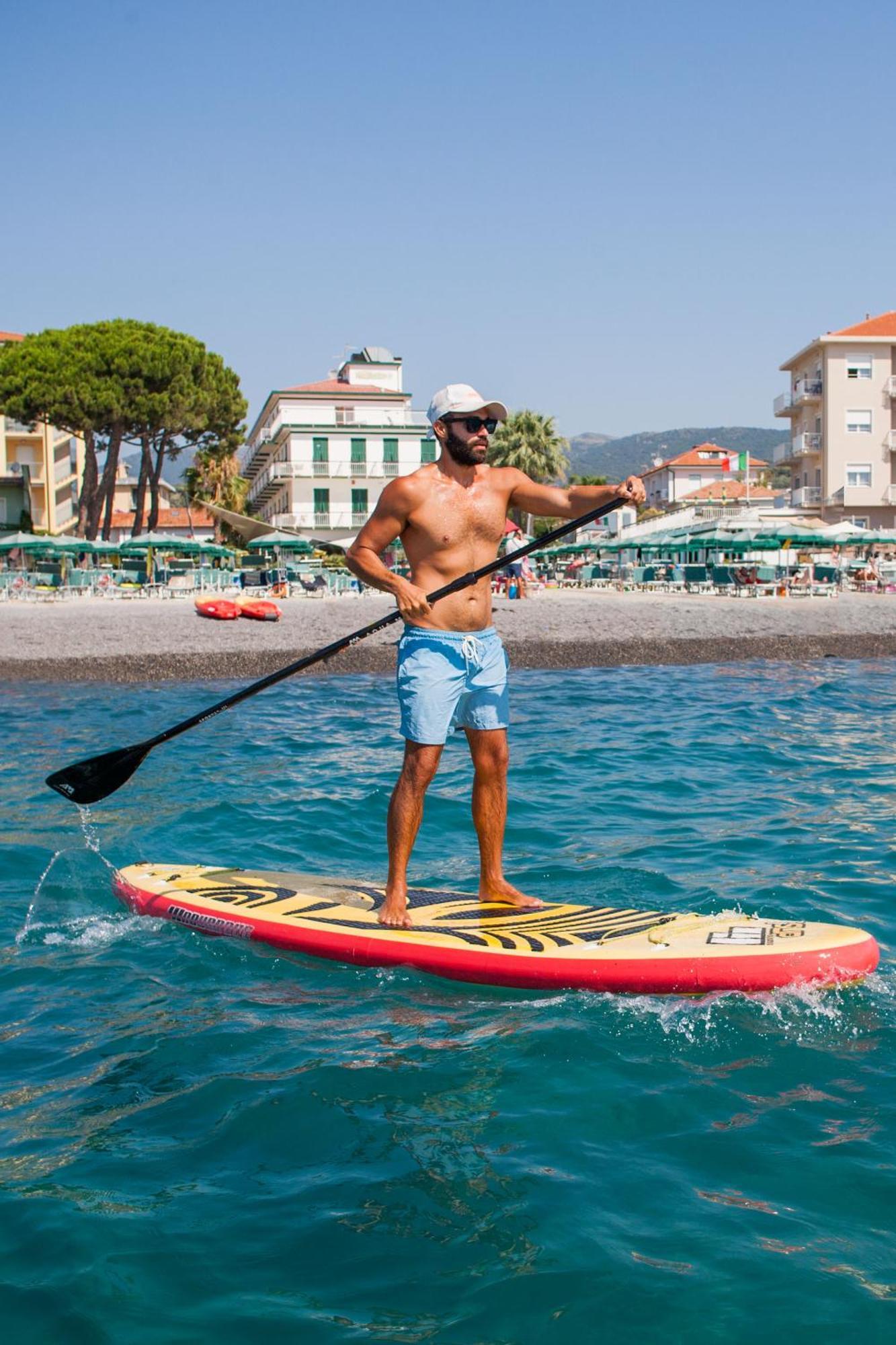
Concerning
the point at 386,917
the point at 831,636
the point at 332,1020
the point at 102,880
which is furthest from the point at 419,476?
the point at 831,636

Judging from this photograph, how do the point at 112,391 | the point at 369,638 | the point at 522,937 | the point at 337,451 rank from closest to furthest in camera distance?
the point at 522,937
the point at 369,638
the point at 112,391
the point at 337,451

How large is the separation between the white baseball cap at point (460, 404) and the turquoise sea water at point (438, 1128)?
222cm

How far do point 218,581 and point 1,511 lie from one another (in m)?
27.3

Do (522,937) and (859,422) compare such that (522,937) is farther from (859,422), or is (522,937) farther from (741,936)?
(859,422)

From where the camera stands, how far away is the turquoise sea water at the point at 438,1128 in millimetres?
2670

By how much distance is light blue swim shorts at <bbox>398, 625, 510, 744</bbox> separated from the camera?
482 centimetres

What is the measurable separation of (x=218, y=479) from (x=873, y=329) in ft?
105

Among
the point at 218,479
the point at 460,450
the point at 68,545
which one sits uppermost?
the point at 218,479

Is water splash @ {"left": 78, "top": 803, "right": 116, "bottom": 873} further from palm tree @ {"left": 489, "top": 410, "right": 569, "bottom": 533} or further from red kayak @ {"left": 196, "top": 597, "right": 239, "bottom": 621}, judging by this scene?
palm tree @ {"left": 489, "top": 410, "right": 569, "bottom": 533}

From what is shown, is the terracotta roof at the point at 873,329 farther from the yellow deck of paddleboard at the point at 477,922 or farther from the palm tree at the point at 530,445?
the yellow deck of paddleboard at the point at 477,922

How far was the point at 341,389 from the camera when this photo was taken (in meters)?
62.2

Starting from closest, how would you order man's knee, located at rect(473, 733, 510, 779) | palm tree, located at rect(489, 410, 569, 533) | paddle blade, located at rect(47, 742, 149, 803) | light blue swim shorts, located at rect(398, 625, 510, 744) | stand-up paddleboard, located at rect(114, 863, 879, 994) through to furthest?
1. stand-up paddleboard, located at rect(114, 863, 879, 994)
2. light blue swim shorts, located at rect(398, 625, 510, 744)
3. man's knee, located at rect(473, 733, 510, 779)
4. paddle blade, located at rect(47, 742, 149, 803)
5. palm tree, located at rect(489, 410, 569, 533)

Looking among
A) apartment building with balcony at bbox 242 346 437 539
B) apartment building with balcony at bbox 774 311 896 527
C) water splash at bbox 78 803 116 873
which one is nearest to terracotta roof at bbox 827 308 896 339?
apartment building with balcony at bbox 774 311 896 527

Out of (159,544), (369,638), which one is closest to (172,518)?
(159,544)
